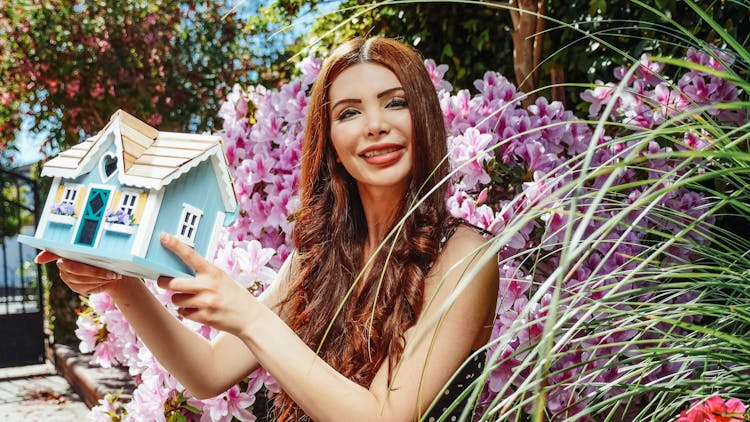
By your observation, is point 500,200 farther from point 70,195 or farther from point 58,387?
point 58,387

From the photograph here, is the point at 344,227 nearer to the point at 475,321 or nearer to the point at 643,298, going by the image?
the point at 475,321

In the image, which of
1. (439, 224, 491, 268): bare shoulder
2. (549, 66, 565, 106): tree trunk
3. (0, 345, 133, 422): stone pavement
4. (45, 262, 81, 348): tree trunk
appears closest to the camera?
(439, 224, 491, 268): bare shoulder

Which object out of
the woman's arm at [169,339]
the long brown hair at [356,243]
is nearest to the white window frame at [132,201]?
the woman's arm at [169,339]

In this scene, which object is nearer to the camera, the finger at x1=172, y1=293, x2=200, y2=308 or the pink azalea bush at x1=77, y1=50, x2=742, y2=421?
the finger at x1=172, y1=293, x2=200, y2=308

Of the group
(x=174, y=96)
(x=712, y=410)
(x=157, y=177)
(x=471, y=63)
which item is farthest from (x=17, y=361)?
(x=712, y=410)

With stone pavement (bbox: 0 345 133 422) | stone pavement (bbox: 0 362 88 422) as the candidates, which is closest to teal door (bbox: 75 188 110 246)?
stone pavement (bbox: 0 345 133 422)

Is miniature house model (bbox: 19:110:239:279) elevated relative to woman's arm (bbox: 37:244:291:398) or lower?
elevated

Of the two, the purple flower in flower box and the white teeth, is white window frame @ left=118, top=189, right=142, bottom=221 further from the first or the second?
the white teeth

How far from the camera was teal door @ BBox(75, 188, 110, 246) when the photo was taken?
136 centimetres

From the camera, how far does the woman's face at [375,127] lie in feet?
5.55

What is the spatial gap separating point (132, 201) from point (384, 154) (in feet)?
1.97

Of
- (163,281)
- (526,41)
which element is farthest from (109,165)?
(526,41)

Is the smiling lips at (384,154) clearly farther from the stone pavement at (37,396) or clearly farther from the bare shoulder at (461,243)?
the stone pavement at (37,396)

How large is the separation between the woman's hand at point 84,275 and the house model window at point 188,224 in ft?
0.73
